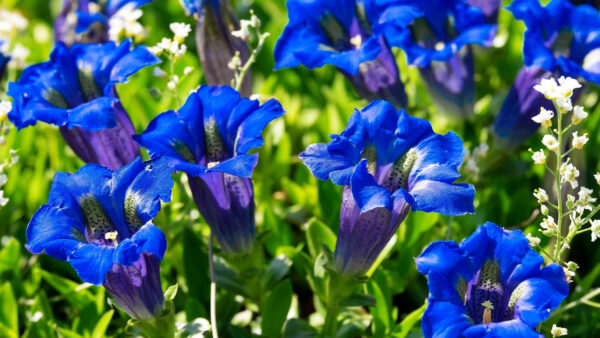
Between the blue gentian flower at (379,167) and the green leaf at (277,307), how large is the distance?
0.54ft

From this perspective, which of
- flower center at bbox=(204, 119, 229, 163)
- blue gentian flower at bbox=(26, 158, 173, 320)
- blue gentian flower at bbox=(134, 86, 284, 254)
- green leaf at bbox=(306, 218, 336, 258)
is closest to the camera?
blue gentian flower at bbox=(26, 158, 173, 320)

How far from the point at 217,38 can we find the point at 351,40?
1.10ft

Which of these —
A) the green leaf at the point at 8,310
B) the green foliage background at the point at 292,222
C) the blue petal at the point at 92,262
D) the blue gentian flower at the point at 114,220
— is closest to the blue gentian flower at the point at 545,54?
the green foliage background at the point at 292,222

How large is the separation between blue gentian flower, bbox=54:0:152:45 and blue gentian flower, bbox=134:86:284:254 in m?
0.74

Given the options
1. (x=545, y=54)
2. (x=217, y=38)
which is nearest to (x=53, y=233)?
(x=217, y=38)

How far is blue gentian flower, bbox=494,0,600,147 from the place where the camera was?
1.69m

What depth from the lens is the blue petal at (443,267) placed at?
4.05 ft

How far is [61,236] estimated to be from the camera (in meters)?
1.30

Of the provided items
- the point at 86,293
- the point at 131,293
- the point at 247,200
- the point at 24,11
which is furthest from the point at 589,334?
the point at 24,11

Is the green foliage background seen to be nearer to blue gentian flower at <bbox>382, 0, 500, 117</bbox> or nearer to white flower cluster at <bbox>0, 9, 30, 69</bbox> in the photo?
blue gentian flower at <bbox>382, 0, 500, 117</bbox>

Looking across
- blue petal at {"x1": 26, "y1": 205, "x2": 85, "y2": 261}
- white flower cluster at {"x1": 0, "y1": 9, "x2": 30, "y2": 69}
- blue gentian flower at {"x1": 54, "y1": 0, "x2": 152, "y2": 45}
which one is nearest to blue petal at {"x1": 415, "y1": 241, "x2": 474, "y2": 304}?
blue petal at {"x1": 26, "y1": 205, "x2": 85, "y2": 261}

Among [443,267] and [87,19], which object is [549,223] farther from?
[87,19]

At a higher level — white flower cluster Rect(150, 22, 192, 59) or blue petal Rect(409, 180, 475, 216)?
white flower cluster Rect(150, 22, 192, 59)

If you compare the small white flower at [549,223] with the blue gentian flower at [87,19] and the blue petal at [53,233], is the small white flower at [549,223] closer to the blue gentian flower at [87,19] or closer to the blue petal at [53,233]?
the blue petal at [53,233]
